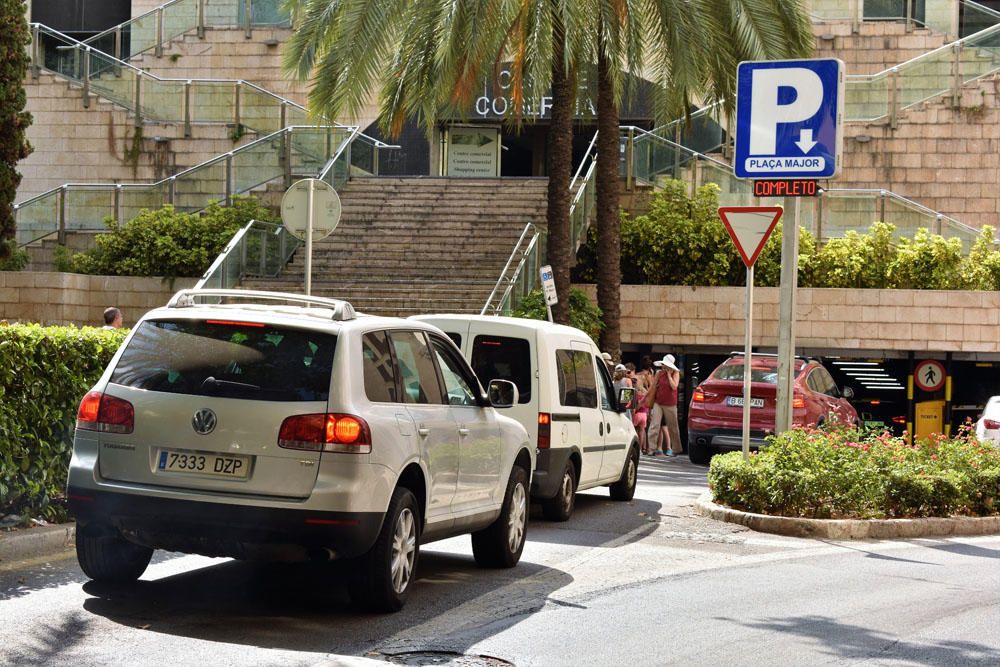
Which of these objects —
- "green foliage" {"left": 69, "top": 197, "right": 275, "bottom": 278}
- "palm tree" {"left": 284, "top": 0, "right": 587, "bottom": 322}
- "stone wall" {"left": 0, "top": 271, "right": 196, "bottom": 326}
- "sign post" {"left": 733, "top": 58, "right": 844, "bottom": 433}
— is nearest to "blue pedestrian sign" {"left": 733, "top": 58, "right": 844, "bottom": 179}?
"sign post" {"left": 733, "top": 58, "right": 844, "bottom": 433}

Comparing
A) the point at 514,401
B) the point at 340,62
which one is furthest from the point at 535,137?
the point at 514,401

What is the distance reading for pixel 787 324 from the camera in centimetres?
1489

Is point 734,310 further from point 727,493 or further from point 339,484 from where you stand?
point 339,484

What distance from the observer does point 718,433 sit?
811 inches

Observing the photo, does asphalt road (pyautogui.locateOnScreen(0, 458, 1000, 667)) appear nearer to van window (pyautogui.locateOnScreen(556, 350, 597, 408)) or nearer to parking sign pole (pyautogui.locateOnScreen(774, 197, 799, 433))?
van window (pyautogui.locateOnScreen(556, 350, 597, 408))

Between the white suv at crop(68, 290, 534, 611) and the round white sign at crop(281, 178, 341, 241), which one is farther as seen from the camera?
the round white sign at crop(281, 178, 341, 241)

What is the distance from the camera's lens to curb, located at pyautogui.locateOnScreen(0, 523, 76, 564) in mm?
9062

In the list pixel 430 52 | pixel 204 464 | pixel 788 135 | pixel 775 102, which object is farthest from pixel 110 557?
pixel 430 52

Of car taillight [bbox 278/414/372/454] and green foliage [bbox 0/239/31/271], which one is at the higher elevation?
green foliage [bbox 0/239/31/271]

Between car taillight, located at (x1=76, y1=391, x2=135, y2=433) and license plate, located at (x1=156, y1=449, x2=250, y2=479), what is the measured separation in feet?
0.88

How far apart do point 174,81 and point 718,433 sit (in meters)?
17.3

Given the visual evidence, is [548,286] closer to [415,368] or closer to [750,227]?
[750,227]

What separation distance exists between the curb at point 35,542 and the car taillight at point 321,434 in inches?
109

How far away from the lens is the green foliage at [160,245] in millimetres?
26344
